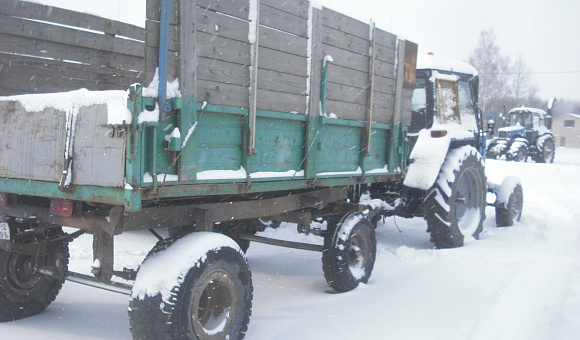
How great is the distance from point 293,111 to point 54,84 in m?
2.14

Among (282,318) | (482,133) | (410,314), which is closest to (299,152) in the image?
(282,318)

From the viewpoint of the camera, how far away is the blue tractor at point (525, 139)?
72.7ft

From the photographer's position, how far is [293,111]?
4.02 metres

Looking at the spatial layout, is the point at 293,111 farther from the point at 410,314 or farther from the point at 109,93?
the point at 410,314

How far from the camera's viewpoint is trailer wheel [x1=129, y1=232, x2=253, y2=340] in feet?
9.72

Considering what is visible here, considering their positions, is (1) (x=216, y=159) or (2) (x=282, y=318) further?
(2) (x=282, y=318)

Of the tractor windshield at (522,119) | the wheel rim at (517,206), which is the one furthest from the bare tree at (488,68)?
the wheel rim at (517,206)

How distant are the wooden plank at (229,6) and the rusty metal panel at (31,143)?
1.10 metres

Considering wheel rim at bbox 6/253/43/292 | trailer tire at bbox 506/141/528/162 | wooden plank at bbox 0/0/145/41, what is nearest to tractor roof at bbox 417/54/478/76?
wooden plank at bbox 0/0/145/41

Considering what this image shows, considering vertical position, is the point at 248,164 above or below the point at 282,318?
above

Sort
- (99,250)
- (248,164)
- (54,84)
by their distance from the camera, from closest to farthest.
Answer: (99,250) → (248,164) → (54,84)

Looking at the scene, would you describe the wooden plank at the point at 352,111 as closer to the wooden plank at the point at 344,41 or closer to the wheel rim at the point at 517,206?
the wooden plank at the point at 344,41

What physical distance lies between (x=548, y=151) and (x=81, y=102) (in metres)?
24.5

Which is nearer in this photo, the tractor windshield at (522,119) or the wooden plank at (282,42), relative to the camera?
the wooden plank at (282,42)
